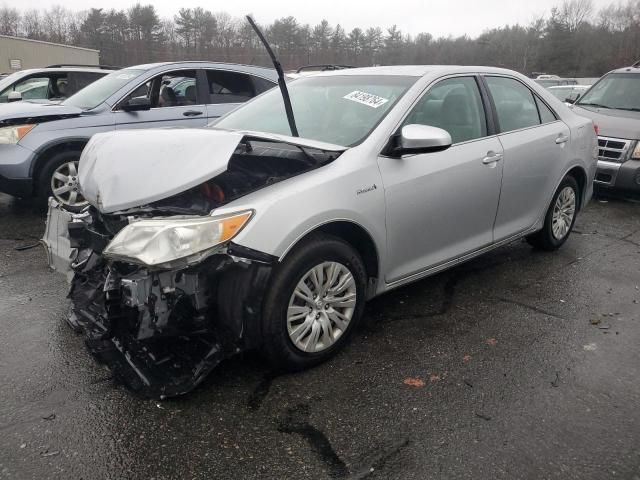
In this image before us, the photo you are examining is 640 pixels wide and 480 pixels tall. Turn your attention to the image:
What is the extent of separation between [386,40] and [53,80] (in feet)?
147

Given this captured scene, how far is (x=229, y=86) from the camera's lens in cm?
728

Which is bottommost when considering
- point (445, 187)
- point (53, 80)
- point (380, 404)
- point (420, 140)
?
point (380, 404)

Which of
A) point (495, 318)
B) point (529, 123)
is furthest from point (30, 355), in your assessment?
point (529, 123)

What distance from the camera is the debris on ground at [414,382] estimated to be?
112 inches

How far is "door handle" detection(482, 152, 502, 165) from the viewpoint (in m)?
3.81

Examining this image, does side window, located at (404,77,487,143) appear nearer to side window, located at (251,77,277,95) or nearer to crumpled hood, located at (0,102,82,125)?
side window, located at (251,77,277,95)

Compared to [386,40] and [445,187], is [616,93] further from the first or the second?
[386,40]

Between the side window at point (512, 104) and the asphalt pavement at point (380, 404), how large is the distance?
143 cm

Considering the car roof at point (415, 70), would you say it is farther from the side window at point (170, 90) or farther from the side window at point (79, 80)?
the side window at point (79, 80)

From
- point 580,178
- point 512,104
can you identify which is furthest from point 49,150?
point 580,178

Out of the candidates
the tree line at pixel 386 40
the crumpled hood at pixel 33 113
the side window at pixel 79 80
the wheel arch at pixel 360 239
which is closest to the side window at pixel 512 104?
the wheel arch at pixel 360 239

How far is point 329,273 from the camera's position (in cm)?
290

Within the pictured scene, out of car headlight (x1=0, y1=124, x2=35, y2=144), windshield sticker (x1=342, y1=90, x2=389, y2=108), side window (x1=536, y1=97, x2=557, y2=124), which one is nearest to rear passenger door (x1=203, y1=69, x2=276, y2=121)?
car headlight (x1=0, y1=124, x2=35, y2=144)

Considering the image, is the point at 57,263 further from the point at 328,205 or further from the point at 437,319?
the point at 437,319
